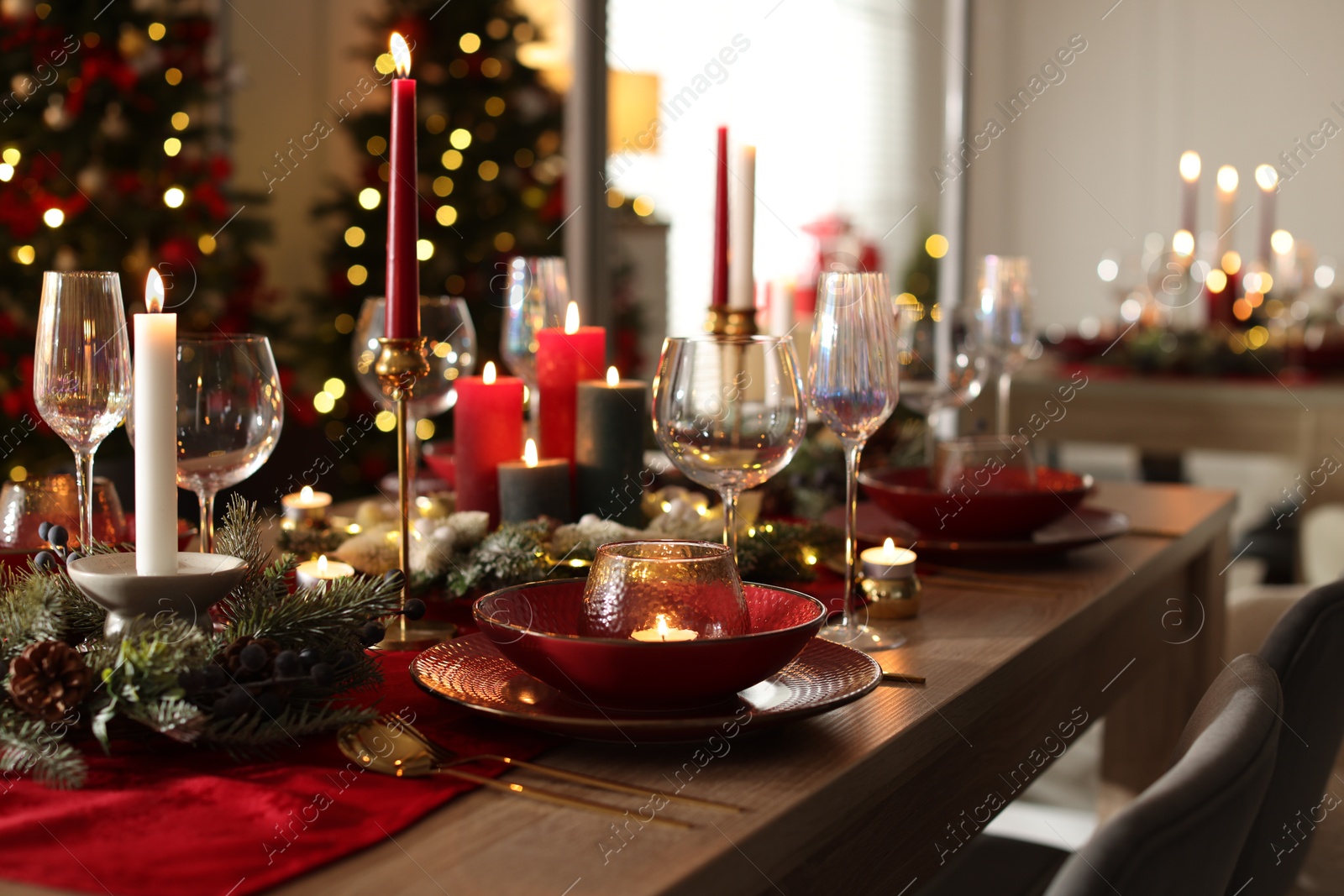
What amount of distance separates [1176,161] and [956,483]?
19.1 feet

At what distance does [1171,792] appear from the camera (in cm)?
58

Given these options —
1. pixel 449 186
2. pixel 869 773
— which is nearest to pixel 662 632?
pixel 869 773

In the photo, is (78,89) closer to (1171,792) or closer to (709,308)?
(709,308)

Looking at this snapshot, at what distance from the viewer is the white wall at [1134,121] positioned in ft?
20.2

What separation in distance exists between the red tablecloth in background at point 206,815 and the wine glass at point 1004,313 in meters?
1.03

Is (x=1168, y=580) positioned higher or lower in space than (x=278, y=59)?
lower

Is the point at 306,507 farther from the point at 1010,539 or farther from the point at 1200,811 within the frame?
the point at 1200,811

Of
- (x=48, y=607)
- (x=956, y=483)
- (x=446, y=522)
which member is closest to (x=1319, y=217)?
(x=956, y=483)

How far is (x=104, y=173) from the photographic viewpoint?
2.84 metres

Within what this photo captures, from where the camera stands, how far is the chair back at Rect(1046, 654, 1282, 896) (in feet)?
1.80

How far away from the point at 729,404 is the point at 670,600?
0.74ft

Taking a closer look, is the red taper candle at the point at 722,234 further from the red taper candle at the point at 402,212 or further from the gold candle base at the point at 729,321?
the red taper candle at the point at 402,212

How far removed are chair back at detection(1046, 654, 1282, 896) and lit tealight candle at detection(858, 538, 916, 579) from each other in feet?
1.21

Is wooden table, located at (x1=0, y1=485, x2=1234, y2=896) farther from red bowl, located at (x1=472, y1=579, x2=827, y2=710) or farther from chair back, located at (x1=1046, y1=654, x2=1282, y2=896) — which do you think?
chair back, located at (x1=1046, y1=654, x2=1282, y2=896)
